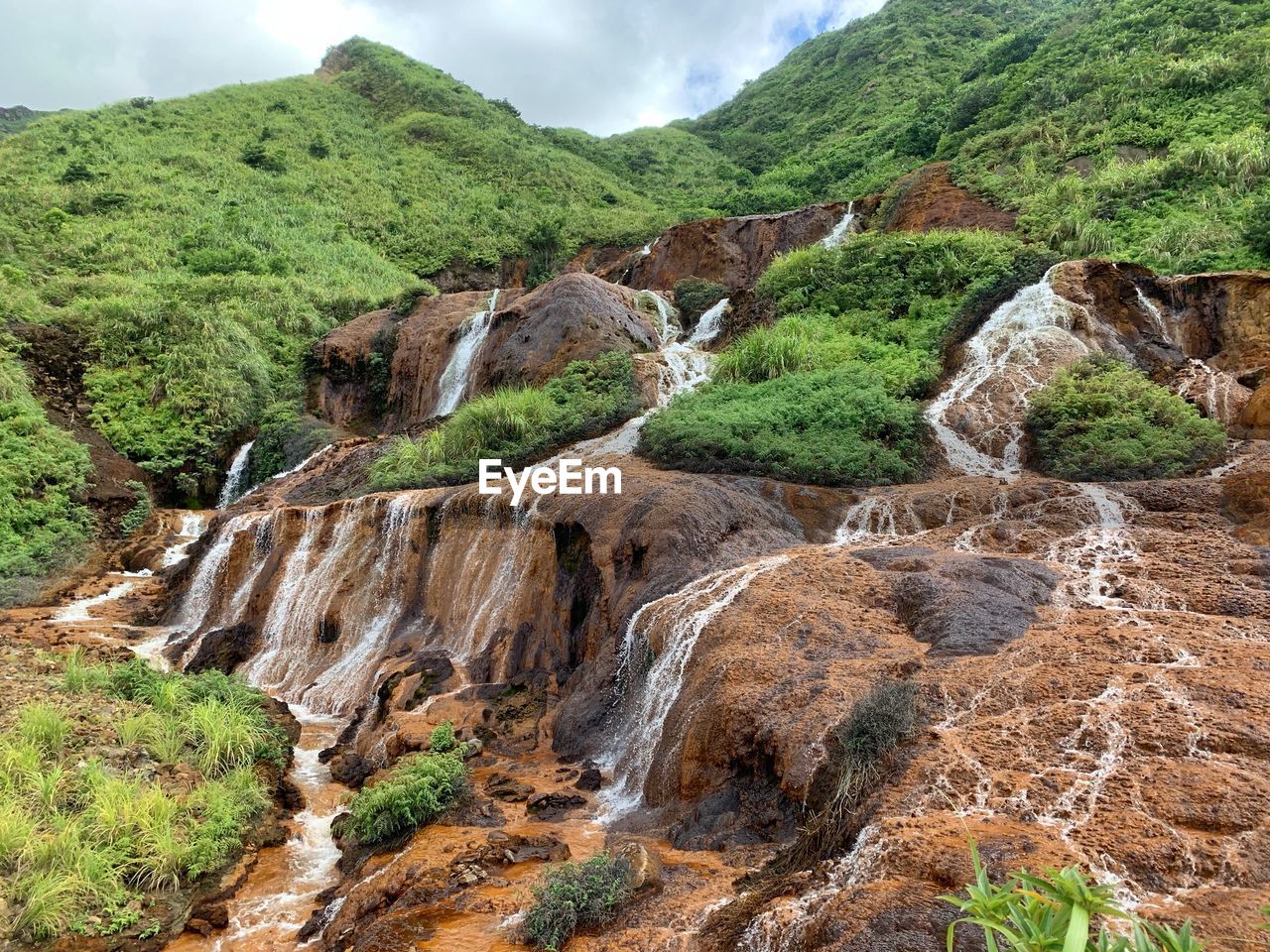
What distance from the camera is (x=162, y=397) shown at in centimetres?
2117

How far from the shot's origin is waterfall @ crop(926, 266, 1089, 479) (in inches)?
497

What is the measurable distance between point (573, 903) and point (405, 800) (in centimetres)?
269

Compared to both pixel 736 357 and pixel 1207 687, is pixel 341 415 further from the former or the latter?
pixel 1207 687

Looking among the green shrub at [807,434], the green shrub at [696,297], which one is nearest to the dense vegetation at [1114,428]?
the green shrub at [807,434]

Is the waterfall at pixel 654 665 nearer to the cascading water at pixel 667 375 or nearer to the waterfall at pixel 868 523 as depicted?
the waterfall at pixel 868 523

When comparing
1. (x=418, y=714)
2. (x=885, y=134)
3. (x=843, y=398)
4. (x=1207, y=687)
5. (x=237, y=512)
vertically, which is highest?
(x=885, y=134)

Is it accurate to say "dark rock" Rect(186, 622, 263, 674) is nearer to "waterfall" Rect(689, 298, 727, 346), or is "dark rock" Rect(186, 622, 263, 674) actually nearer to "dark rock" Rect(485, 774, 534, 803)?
"dark rock" Rect(485, 774, 534, 803)

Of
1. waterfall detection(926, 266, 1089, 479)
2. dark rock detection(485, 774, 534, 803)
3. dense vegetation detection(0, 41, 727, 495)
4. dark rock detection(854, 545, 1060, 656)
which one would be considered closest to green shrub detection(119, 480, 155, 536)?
dense vegetation detection(0, 41, 727, 495)

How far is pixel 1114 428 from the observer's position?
11102 millimetres

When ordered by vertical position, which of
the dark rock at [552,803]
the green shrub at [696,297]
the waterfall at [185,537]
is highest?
the green shrub at [696,297]

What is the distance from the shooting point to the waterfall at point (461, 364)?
69.0ft

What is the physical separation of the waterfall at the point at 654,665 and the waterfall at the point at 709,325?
13.8 meters

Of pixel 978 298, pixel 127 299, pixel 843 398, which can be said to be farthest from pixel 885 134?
pixel 127 299

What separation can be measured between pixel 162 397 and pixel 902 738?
23.1 m
